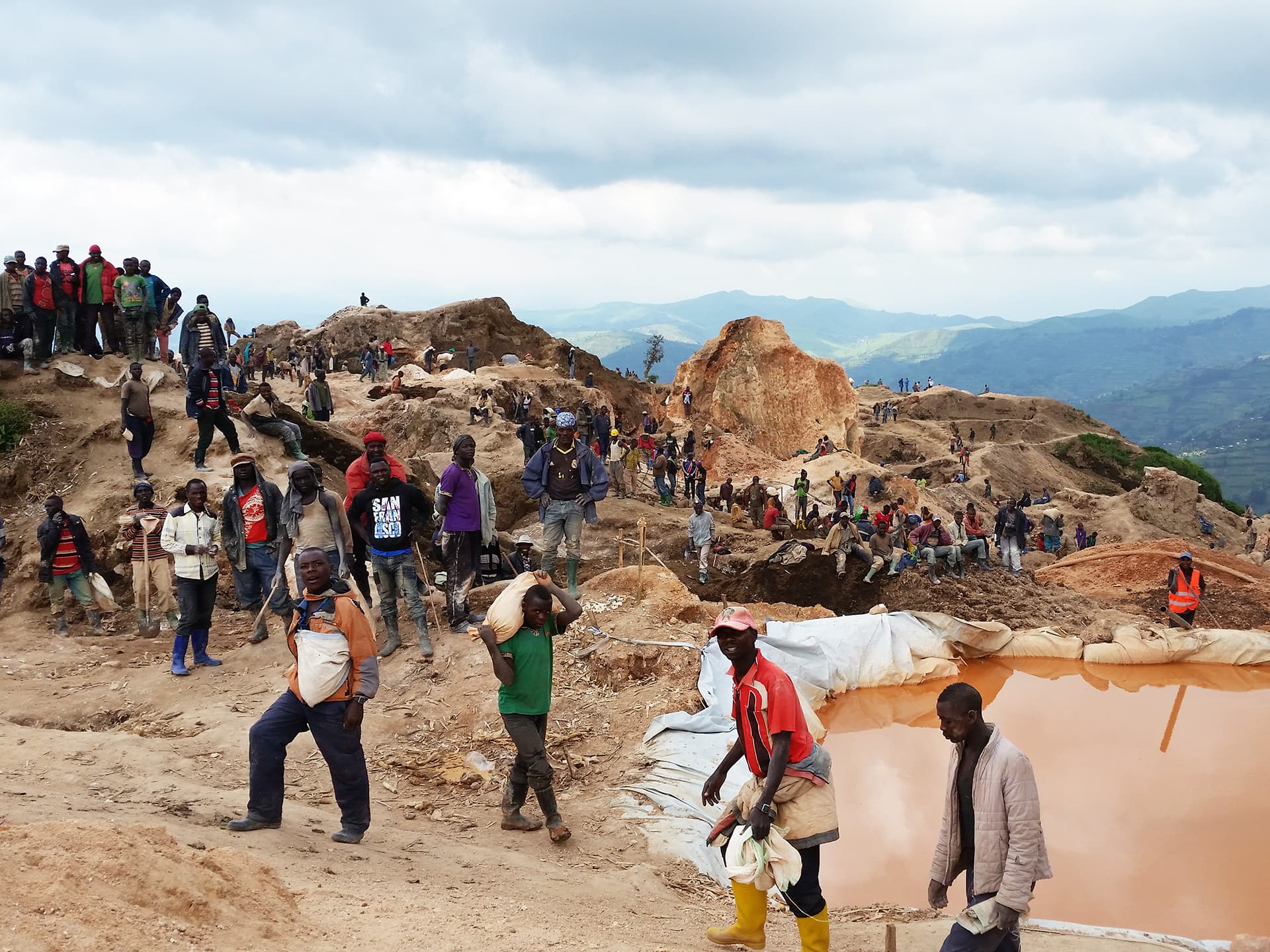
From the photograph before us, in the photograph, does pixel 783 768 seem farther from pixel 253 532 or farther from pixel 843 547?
pixel 843 547

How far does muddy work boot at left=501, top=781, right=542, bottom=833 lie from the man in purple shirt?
7.47ft

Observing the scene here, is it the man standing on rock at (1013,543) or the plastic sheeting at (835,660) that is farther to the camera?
the man standing on rock at (1013,543)

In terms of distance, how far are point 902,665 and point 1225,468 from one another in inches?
5163

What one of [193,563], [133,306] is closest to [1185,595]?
[193,563]

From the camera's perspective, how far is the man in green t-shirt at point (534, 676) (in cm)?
424

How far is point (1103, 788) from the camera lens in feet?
23.2

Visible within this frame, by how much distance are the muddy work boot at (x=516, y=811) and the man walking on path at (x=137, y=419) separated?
5.99 meters

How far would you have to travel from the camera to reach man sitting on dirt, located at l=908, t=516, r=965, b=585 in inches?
491

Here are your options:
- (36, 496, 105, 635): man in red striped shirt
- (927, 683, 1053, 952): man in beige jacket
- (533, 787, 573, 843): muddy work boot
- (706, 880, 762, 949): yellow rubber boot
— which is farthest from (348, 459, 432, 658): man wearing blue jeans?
(927, 683, 1053, 952): man in beige jacket

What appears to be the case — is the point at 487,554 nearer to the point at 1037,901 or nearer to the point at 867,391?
the point at 1037,901

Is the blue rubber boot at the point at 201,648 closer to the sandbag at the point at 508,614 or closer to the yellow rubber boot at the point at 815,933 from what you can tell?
the sandbag at the point at 508,614

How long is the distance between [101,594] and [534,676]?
5.22 meters

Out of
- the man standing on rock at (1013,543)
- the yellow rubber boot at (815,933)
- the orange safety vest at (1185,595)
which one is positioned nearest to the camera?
the yellow rubber boot at (815,933)

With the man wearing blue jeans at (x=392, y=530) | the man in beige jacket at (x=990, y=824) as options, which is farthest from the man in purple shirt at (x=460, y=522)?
the man in beige jacket at (x=990, y=824)
